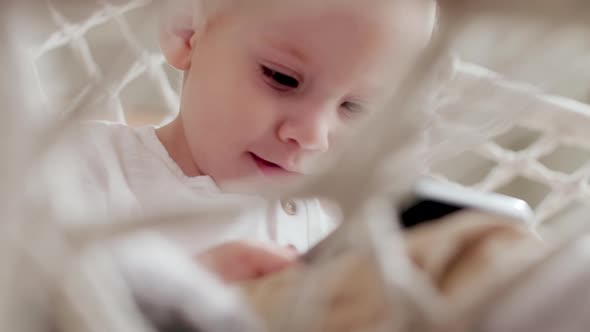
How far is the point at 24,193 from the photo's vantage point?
23 cm

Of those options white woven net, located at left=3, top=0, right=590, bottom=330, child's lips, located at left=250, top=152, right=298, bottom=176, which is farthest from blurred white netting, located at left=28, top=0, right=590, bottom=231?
child's lips, located at left=250, top=152, right=298, bottom=176

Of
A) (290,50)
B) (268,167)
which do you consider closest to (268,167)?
(268,167)

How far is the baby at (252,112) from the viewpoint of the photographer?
10.2 inches

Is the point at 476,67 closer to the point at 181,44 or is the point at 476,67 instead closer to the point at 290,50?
the point at 290,50

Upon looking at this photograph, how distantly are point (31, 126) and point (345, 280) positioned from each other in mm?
119

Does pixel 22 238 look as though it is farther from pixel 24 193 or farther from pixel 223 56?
pixel 223 56

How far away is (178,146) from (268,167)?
0.14m

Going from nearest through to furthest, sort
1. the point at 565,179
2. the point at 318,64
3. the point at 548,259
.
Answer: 1. the point at 548,259
2. the point at 318,64
3. the point at 565,179

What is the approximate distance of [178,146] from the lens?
0.54 metres

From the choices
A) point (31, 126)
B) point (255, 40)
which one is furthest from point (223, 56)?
point (31, 126)

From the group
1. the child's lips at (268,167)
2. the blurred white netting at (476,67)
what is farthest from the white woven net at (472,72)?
the child's lips at (268,167)

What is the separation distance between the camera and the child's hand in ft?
0.99

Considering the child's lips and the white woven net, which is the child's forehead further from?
the child's lips

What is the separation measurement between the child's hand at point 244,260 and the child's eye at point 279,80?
91 mm
